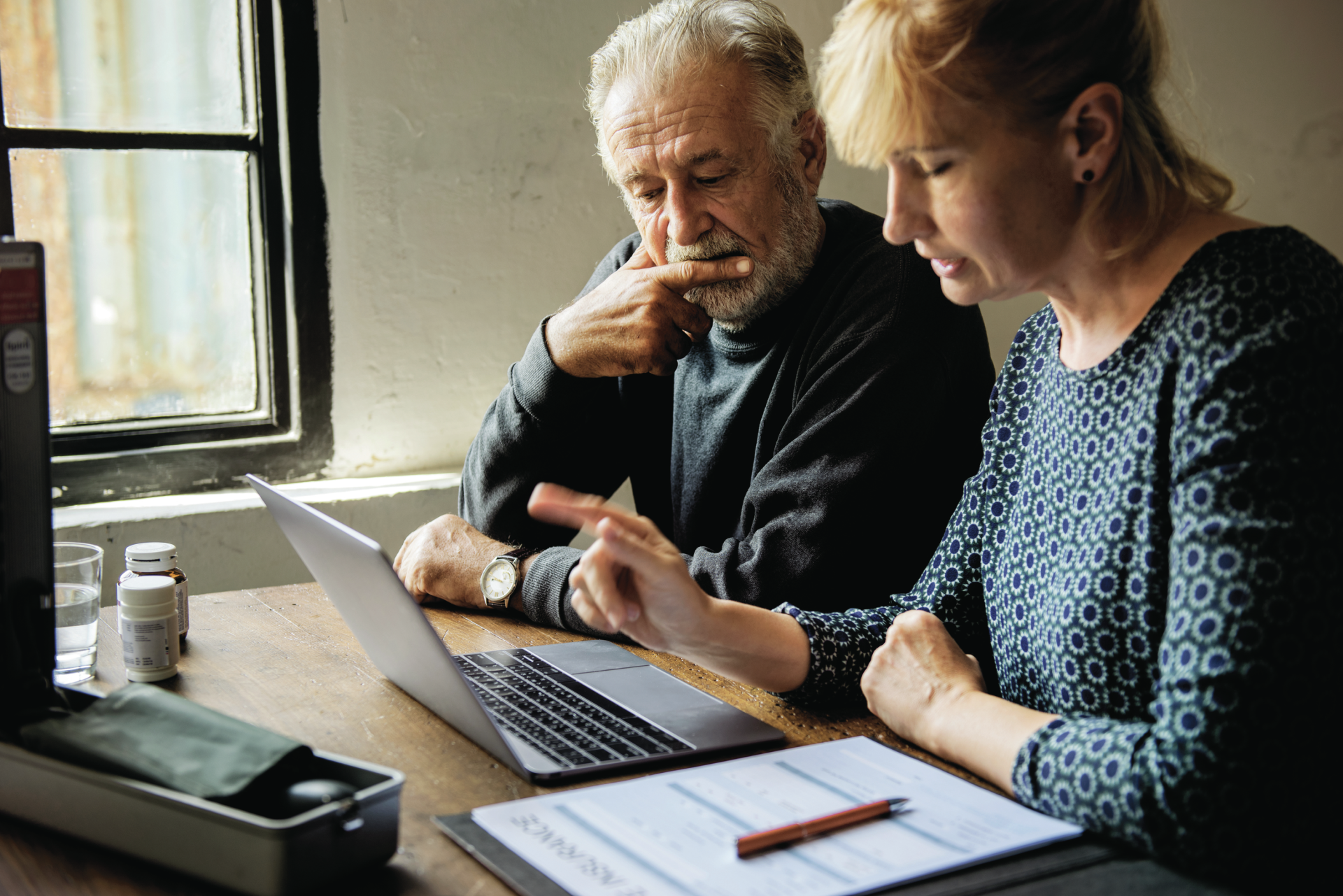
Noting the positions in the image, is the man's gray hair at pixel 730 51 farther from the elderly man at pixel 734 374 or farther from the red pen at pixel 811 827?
the red pen at pixel 811 827

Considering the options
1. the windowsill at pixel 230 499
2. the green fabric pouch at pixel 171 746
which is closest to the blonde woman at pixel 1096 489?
the green fabric pouch at pixel 171 746

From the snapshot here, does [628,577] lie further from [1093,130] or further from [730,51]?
[730,51]

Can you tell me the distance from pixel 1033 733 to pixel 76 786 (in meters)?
0.70

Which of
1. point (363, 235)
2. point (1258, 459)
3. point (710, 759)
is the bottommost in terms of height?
point (710, 759)

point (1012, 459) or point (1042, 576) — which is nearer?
point (1042, 576)

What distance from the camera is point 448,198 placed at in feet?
7.74

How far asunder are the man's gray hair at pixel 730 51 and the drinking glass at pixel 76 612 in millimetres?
924

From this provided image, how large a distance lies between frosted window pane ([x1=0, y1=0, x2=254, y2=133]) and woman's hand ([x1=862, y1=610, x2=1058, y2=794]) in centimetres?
175

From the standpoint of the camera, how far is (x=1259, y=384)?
0.82 m

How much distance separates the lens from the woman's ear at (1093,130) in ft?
3.10

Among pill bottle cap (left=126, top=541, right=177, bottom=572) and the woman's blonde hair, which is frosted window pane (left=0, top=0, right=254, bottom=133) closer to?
pill bottle cap (left=126, top=541, right=177, bottom=572)

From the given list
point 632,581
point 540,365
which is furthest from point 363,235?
point 632,581

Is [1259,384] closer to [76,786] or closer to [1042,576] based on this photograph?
[1042,576]

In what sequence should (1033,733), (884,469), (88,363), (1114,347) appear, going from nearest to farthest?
(1033,733) → (1114,347) → (884,469) → (88,363)
